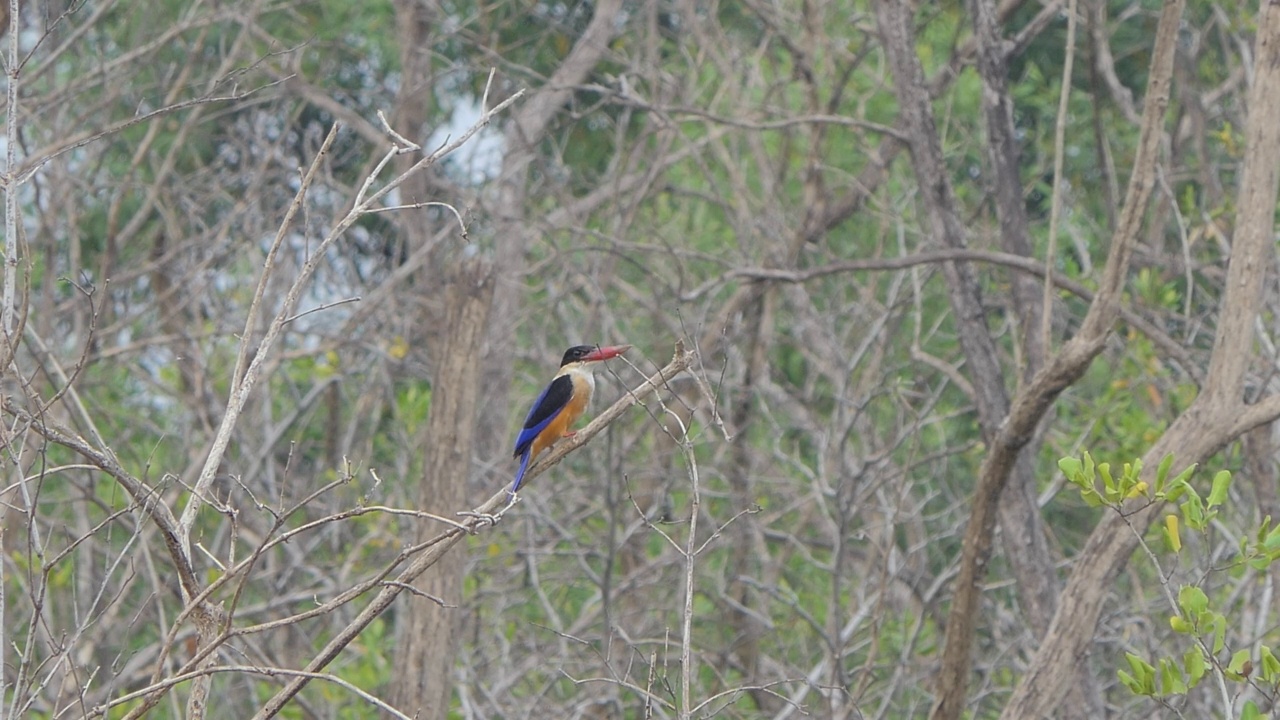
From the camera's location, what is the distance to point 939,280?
9930 mm

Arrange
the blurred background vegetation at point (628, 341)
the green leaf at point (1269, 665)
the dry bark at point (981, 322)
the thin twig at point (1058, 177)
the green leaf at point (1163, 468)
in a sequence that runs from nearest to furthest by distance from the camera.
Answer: the green leaf at point (1269, 665) < the green leaf at point (1163, 468) < the dry bark at point (981, 322) < the thin twig at point (1058, 177) < the blurred background vegetation at point (628, 341)

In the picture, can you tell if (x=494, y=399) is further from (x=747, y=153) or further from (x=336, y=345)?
(x=747, y=153)

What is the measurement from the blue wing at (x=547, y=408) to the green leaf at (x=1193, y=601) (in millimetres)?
2802

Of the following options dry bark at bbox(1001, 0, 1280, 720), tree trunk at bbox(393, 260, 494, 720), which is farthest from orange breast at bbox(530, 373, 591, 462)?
dry bark at bbox(1001, 0, 1280, 720)

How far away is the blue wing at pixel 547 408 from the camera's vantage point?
19.1ft

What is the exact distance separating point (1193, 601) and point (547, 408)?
2.90 metres

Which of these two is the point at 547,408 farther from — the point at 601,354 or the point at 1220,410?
the point at 1220,410

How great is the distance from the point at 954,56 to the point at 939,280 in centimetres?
246

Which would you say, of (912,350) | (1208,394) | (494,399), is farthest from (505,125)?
(1208,394)

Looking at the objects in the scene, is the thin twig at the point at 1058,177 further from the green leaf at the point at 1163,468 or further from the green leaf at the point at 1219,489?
the green leaf at the point at 1219,489

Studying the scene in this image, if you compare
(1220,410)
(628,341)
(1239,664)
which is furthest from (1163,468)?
(628,341)

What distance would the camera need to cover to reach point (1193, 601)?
133 inches

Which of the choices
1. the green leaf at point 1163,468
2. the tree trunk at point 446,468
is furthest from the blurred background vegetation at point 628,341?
the green leaf at point 1163,468

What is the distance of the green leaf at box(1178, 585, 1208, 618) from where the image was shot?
335 centimetres
